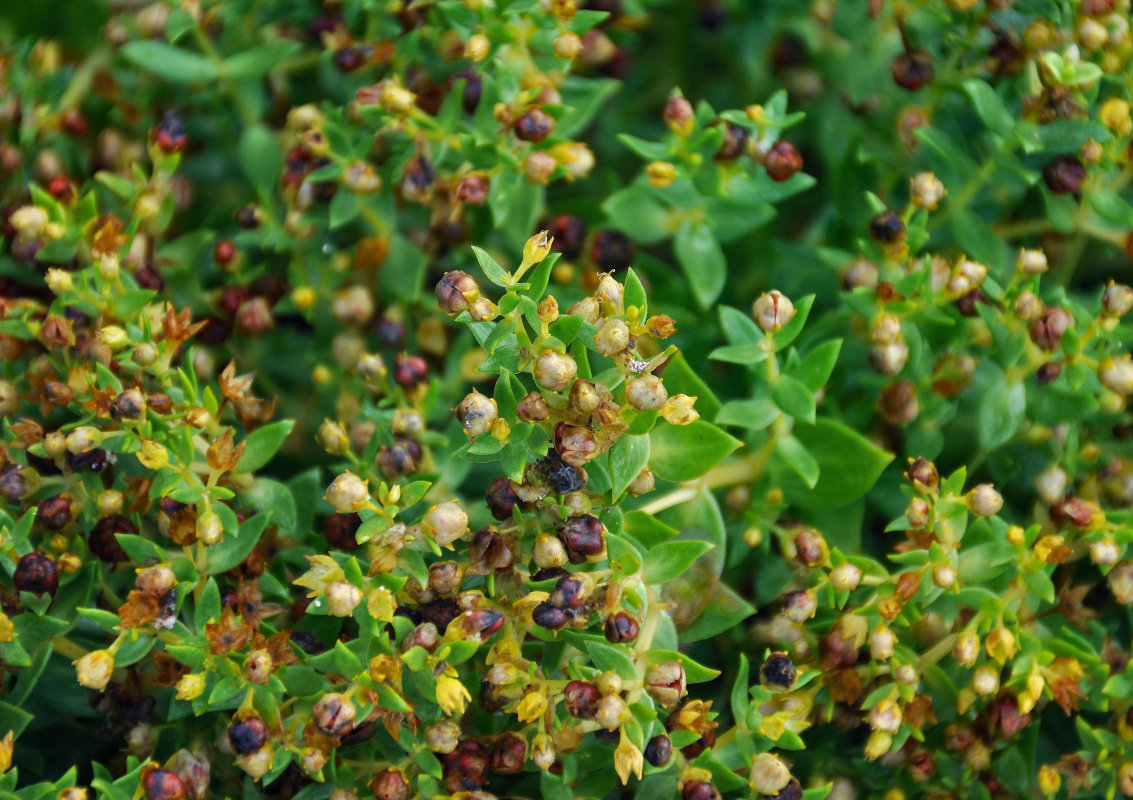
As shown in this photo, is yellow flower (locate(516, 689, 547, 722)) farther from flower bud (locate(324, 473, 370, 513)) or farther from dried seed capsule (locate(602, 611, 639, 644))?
flower bud (locate(324, 473, 370, 513))

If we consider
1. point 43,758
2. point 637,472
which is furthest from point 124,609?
point 637,472

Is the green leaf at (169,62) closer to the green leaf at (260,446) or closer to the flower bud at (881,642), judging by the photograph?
the green leaf at (260,446)

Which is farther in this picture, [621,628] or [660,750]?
[660,750]

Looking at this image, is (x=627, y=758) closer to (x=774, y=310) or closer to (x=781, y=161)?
(x=774, y=310)

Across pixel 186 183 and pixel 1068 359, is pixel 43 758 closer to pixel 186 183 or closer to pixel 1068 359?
pixel 186 183

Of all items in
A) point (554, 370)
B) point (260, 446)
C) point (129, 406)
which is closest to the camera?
point (554, 370)

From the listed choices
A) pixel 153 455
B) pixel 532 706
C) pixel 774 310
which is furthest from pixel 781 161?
pixel 153 455
